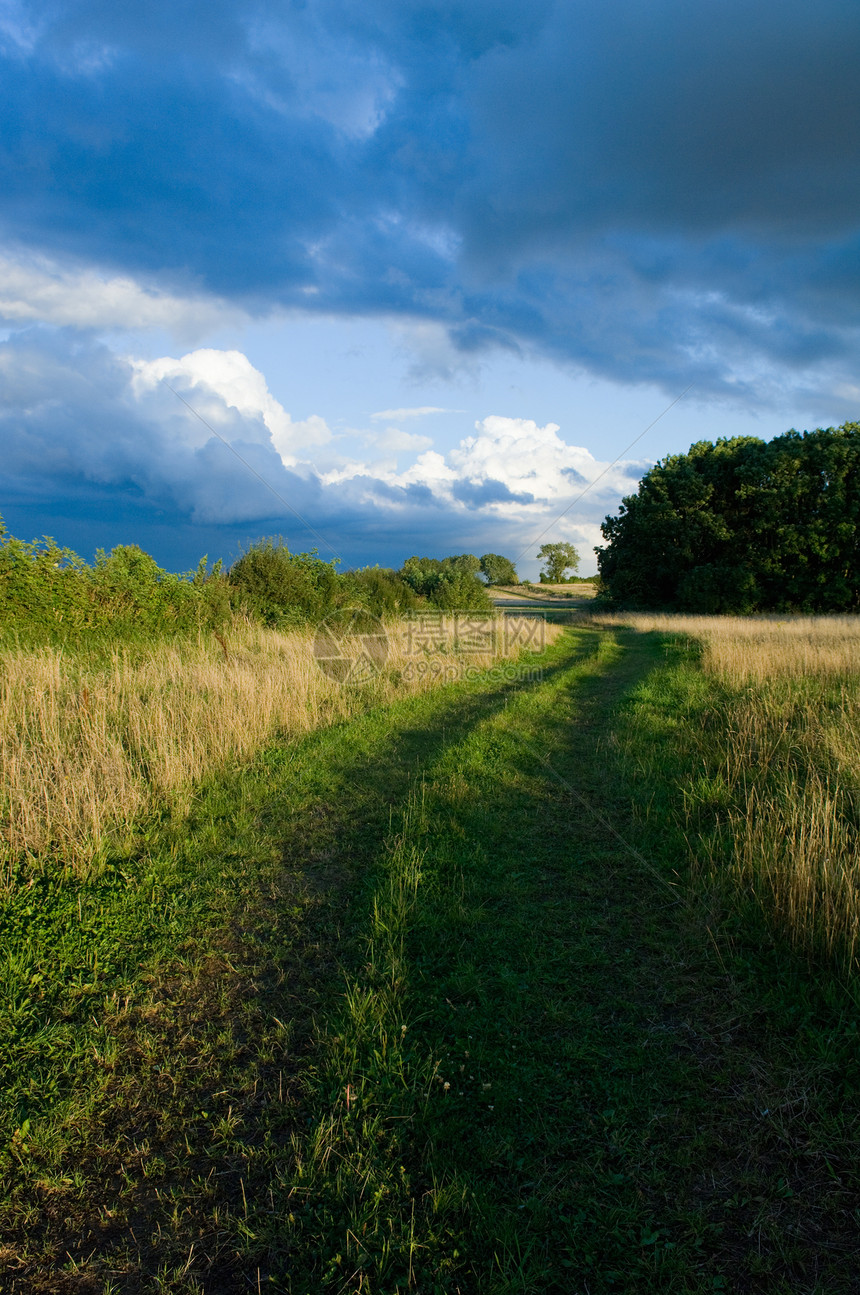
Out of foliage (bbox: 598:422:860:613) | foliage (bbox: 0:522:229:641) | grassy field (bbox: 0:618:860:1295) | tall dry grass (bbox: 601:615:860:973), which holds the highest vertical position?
foliage (bbox: 598:422:860:613)

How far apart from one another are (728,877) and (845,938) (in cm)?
87

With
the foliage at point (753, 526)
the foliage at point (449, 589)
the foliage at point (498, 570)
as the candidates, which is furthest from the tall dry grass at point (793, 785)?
the foliage at point (498, 570)

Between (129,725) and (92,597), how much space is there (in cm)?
574

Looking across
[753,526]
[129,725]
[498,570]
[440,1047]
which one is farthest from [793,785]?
[498,570]

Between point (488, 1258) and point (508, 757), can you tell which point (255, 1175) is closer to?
point (488, 1258)

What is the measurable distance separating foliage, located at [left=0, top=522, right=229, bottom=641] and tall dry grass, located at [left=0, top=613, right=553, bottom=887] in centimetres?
129

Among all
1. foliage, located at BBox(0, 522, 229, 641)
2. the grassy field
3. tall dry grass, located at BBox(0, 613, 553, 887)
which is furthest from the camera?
foliage, located at BBox(0, 522, 229, 641)

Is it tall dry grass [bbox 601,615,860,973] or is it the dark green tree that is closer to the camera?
tall dry grass [bbox 601,615,860,973]

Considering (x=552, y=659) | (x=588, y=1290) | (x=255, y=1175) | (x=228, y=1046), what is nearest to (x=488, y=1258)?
(x=588, y=1290)

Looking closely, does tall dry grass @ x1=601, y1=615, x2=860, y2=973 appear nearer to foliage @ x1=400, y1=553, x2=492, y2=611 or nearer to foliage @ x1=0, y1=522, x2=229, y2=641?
foliage @ x1=0, y1=522, x2=229, y2=641

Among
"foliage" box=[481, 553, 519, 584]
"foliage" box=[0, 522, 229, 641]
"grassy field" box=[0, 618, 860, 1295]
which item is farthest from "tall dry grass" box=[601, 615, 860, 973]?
"foliage" box=[481, 553, 519, 584]

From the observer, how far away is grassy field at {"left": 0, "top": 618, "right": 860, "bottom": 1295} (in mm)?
2084

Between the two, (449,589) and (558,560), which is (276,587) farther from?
(558,560)

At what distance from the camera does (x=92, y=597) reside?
37.1ft
